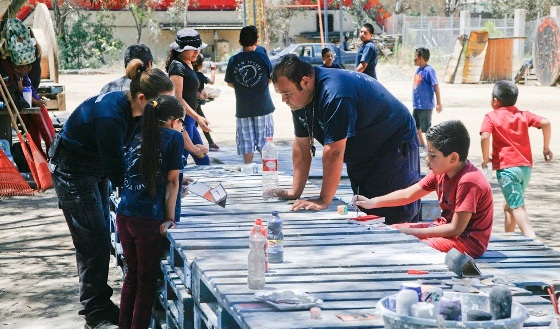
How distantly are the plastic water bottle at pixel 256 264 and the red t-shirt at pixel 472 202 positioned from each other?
1497mm

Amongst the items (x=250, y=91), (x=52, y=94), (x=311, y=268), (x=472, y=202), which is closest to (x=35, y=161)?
(x=250, y=91)

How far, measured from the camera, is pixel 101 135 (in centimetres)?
534

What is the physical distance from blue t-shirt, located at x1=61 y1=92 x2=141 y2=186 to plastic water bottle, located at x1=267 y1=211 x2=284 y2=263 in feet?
3.88

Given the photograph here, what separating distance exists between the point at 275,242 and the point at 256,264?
0.54 metres

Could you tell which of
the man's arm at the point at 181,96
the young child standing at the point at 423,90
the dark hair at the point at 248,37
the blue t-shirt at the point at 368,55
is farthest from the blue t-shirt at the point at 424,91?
the man's arm at the point at 181,96

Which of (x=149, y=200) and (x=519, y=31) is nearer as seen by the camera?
(x=149, y=200)

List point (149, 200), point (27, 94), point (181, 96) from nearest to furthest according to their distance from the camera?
point (149, 200)
point (181, 96)
point (27, 94)

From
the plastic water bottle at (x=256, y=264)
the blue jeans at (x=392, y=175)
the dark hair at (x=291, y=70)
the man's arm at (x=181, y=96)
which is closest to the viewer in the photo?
the plastic water bottle at (x=256, y=264)

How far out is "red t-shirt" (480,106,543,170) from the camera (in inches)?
299

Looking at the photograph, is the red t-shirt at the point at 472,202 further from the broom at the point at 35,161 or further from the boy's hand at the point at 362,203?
the broom at the point at 35,161

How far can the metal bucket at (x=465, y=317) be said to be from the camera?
3012 millimetres

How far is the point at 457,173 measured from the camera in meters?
5.28

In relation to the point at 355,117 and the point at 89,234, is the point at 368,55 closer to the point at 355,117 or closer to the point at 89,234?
the point at 355,117

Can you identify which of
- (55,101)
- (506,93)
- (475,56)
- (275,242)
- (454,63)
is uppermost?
(506,93)
